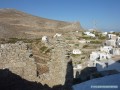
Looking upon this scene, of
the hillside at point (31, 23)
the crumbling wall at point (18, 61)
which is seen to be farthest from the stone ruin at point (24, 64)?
the hillside at point (31, 23)

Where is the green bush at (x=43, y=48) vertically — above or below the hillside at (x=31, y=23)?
below

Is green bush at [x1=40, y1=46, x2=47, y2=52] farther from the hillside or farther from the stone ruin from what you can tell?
the stone ruin

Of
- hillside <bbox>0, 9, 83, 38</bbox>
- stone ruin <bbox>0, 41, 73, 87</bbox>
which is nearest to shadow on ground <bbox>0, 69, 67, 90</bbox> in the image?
stone ruin <bbox>0, 41, 73, 87</bbox>

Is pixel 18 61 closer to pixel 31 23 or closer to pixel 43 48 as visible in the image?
pixel 43 48

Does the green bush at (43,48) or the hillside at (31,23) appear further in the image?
the hillside at (31,23)

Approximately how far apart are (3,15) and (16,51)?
11143cm

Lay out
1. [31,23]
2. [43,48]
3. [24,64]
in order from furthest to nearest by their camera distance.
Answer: [31,23] → [43,48] → [24,64]

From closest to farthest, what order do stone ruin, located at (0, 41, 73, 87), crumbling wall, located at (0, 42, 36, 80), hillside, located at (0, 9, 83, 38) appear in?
stone ruin, located at (0, 41, 73, 87), crumbling wall, located at (0, 42, 36, 80), hillside, located at (0, 9, 83, 38)

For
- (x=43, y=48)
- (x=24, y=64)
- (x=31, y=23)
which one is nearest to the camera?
(x=24, y=64)

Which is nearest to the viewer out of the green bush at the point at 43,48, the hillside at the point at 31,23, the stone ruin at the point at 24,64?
the stone ruin at the point at 24,64

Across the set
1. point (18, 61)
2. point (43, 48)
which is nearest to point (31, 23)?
point (43, 48)

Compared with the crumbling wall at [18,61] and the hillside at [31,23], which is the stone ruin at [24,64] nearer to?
the crumbling wall at [18,61]

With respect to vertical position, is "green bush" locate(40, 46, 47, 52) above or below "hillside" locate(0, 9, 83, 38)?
below

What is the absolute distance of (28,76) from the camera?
12.5 m
